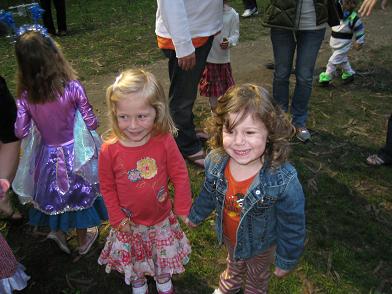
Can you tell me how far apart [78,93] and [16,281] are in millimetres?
1369

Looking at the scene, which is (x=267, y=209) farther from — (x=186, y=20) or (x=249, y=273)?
(x=186, y=20)

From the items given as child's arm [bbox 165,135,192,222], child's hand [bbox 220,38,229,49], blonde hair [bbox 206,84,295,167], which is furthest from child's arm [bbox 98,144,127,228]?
child's hand [bbox 220,38,229,49]

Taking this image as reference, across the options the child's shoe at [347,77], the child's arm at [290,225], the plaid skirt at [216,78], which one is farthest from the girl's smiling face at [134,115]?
the child's shoe at [347,77]

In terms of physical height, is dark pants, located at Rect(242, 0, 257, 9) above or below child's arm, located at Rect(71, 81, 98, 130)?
below

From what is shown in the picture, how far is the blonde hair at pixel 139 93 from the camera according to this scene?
230 cm

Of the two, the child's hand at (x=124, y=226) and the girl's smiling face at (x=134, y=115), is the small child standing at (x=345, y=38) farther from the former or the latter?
the child's hand at (x=124, y=226)

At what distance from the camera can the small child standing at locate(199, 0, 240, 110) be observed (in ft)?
15.3

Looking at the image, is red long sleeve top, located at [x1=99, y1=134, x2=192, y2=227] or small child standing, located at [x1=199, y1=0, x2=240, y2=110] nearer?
red long sleeve top, located at [x1=99, y1=134, x2=192, y2=227]

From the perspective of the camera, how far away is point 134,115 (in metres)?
2.32

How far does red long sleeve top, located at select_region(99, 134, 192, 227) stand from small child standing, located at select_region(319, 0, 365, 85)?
3.92m

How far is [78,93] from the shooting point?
2869 mm

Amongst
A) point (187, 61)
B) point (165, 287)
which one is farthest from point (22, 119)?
point (165, 287)

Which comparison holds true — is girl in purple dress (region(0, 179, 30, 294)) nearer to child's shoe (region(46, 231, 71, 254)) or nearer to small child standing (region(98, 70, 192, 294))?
child's shoe (region(46, 231, 71, 254))

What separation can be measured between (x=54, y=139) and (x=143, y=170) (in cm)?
87
